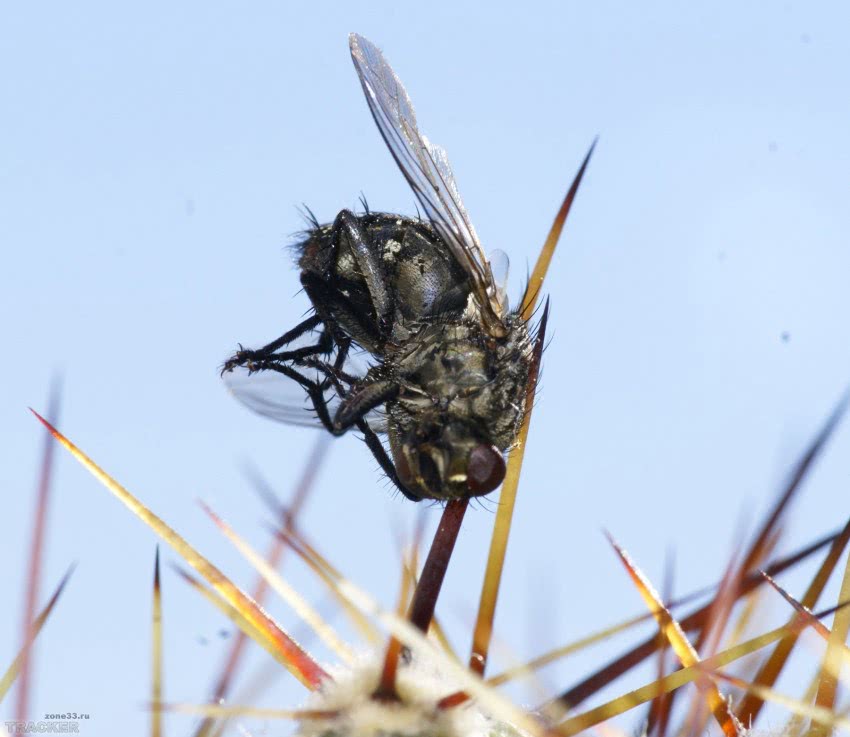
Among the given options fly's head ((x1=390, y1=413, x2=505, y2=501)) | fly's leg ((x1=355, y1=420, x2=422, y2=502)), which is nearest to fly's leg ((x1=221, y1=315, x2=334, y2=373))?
fly's leg ((x1=355, y1=420, x2=422, y2=502))

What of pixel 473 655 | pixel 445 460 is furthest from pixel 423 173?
pixel 473 655

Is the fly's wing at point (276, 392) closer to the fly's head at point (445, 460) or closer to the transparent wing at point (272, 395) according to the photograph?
the transparent wing at point (272, 395)

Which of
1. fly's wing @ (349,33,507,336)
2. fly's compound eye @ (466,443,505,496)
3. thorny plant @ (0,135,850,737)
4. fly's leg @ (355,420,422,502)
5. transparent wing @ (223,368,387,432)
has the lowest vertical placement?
thorny plant @ (0,135,850,737)

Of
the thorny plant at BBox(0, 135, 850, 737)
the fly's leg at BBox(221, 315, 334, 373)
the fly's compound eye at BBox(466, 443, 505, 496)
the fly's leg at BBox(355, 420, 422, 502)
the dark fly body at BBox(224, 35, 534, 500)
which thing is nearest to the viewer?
the thorny plant at BBox(0, 135, 850, 737)

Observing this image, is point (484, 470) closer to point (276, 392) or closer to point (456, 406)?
point (456, 406)

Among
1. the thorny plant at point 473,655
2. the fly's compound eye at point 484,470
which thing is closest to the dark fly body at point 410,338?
the fly's compound eye at point 484,470

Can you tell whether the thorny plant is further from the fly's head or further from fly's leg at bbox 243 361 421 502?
fly's leg at bbox 243 361 421 502

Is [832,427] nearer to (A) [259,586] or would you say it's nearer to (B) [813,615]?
(B) [813,615]

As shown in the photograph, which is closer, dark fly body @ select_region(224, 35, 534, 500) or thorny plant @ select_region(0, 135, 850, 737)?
thorny plant @ select_region(0, 135, 850, 737)

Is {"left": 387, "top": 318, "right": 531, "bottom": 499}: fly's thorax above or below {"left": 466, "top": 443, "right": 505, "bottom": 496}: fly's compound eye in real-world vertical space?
above
